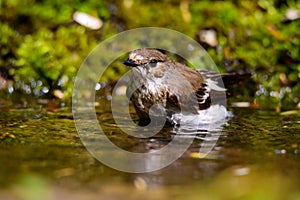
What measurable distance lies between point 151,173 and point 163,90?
1.72 metres

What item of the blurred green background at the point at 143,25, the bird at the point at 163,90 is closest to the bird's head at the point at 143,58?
the bird at the point at 163,90

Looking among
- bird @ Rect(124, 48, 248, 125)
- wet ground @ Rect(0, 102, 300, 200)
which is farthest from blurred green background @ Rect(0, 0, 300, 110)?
wet ground @ Rect(0, 102, 300, 200)

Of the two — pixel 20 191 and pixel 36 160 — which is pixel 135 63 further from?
pixel 20 191

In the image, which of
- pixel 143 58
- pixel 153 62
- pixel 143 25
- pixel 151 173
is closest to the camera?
pixel 151 173

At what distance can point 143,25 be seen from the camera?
25.4 ft

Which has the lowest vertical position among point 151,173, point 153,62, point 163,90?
point 151,173

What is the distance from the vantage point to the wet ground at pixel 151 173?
11.7ft

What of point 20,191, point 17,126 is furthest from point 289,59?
point 20,191

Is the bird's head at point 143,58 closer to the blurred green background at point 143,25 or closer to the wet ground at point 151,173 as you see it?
the wet ground at point 151,173

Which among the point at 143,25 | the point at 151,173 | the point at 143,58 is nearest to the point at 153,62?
the point at 143,58

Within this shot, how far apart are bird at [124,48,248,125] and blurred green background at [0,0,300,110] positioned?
1.14 metres

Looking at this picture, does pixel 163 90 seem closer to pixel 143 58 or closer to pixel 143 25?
pixel 143 58

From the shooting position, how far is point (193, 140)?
5.03 metres

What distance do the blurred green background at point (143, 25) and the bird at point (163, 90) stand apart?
1145mm
